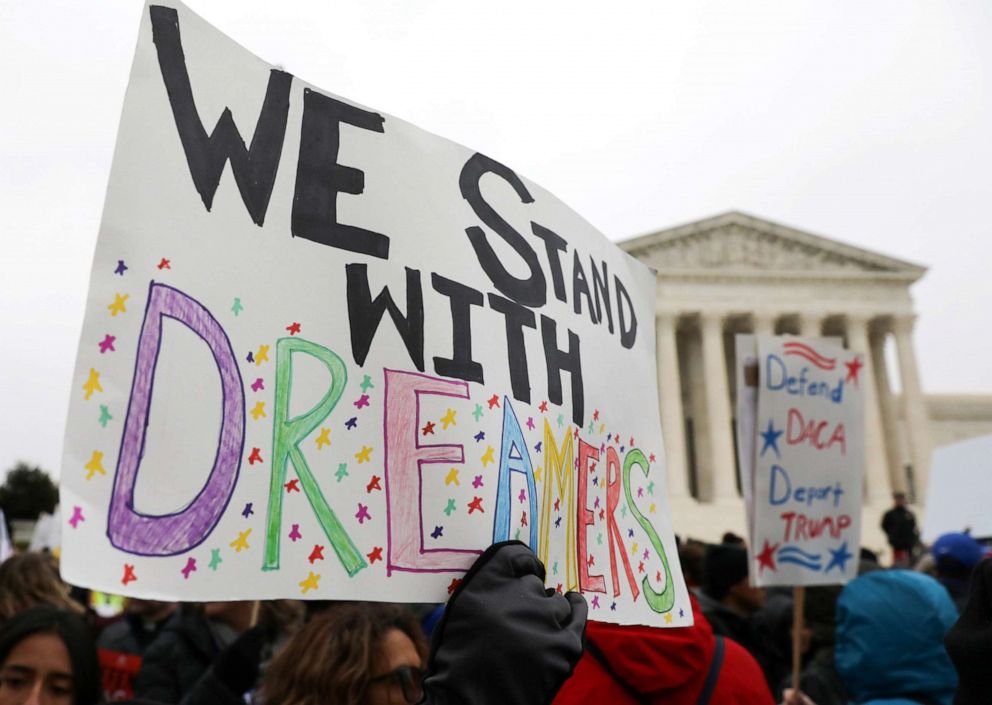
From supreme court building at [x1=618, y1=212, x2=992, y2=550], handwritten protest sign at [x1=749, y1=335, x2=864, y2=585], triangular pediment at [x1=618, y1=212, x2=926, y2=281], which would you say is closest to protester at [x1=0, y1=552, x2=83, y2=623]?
handwritten protest sign at [x1=749, y1=335, x2=864, y2=585]

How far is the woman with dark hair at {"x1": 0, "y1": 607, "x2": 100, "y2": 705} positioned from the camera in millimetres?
2480

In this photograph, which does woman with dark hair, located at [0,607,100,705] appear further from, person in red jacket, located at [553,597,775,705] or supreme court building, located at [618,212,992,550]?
supreme court building, located at [618,212,992,550]

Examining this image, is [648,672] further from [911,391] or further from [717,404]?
[911,391]

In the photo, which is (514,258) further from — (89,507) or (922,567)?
(922,567)

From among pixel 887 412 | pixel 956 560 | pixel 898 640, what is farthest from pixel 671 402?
pixel 898 640

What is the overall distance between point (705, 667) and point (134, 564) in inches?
65.8


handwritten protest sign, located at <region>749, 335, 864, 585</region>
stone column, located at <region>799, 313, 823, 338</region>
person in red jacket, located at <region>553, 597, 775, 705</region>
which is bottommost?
person in red jacket, located at <region>553, 597, 775, 705</region>

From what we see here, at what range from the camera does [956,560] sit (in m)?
4.85

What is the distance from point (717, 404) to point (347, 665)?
1419 inches

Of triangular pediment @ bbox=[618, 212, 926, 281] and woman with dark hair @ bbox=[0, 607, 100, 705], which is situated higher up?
triangular pediment @ bbox=[618, 212, 926, 281]

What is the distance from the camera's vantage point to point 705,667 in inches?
93.6

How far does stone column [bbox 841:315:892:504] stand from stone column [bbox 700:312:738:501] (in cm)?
535

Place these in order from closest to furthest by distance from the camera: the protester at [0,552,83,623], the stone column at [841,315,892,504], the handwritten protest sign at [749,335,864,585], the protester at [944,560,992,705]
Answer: the protester at [944,560,992,705], the protester at [0,552,83,623], the handwritten protest sign at [749,335,864,585], the stone column at [841,315,892,504]

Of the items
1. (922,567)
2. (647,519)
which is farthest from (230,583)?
(922,567)
